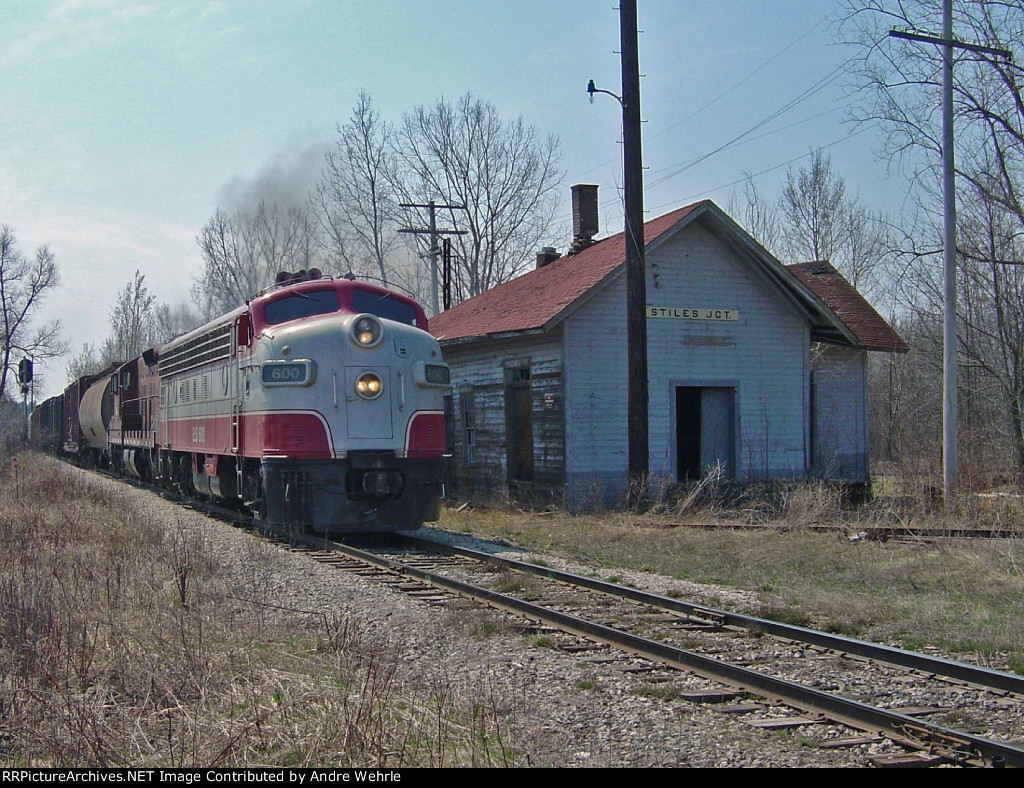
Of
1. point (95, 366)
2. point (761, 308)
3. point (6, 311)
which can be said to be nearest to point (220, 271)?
point (6, 311)

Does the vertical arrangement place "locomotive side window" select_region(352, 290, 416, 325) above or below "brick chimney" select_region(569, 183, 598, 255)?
below

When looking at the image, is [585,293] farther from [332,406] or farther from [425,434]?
[332,406]

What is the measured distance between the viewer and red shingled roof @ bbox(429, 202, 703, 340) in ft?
60.4

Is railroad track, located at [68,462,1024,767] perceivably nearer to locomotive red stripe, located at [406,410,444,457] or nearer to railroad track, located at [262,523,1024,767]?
railroad track, located at [262,523,1024,767]

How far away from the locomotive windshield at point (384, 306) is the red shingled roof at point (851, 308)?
32.2 ft

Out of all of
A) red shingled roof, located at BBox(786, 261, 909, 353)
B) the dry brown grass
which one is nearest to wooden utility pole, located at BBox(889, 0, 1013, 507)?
red shingled roof, located at BBox(786, 261, 909, 353)

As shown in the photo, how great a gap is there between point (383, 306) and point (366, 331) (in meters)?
1.13

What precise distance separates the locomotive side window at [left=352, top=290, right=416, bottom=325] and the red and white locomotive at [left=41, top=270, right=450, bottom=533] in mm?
17

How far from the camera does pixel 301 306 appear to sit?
1301cm

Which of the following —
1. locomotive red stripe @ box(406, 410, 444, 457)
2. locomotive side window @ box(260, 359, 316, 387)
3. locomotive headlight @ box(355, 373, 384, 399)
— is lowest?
locomotive red stripe @ box(406, 410, 444, 457)

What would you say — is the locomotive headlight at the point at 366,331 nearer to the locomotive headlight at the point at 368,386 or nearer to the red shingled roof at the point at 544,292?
the locomotive headlight at the point at 368,386

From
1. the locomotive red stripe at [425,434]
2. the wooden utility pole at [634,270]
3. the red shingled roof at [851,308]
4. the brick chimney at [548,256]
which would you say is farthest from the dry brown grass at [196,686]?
the brick chimney at [548,256]

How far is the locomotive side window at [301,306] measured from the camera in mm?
12906
